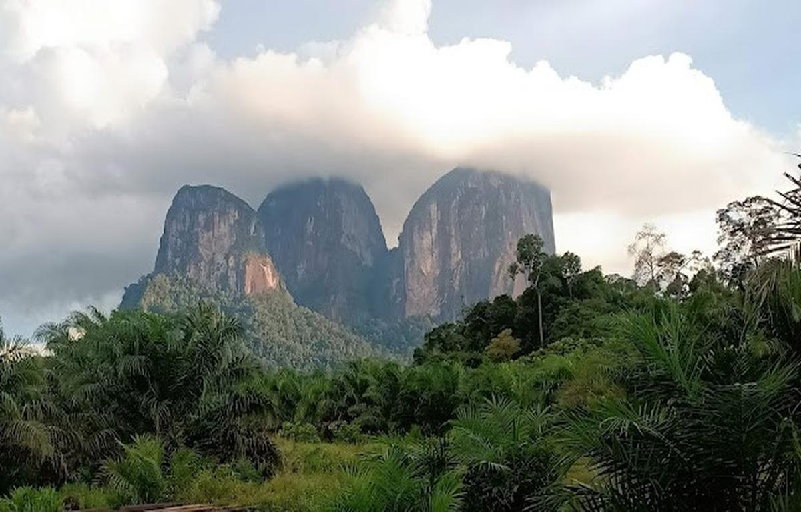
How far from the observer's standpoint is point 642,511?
3.48 metres

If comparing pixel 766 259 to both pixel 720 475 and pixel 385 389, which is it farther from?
pixel 385 389

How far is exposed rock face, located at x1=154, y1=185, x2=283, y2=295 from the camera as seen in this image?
359 ft

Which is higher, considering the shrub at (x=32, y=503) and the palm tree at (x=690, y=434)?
the palm tree at (x=690, y=434)

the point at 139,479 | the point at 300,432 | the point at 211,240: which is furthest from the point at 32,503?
the point at 211,240

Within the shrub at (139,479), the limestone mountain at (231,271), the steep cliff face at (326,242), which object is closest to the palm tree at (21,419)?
the shrub at (139,479)

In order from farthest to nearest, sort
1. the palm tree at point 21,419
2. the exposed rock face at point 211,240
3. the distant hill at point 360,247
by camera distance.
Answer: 1. the distant hill at point 360,247
2. the exposed rock face at point 211,240
3. the palm tree at point 21,419

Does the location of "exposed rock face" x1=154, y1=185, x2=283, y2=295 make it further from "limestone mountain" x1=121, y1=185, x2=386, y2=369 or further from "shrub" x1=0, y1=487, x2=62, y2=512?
"shrub" x1=0, y1=487, x2=62, y2=512

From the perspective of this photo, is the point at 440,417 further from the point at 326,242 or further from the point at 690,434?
the point at 326,242

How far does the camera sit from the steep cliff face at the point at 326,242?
420 ft

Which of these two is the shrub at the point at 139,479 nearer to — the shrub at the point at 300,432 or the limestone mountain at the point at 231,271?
the shrub at the point at 300,432

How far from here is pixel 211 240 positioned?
113 metres

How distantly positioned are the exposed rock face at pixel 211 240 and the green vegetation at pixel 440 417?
76599 millimetres

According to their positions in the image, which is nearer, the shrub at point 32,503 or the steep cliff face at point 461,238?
the shrub at point 32,503

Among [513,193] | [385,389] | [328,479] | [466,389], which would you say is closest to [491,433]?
[328,479]
